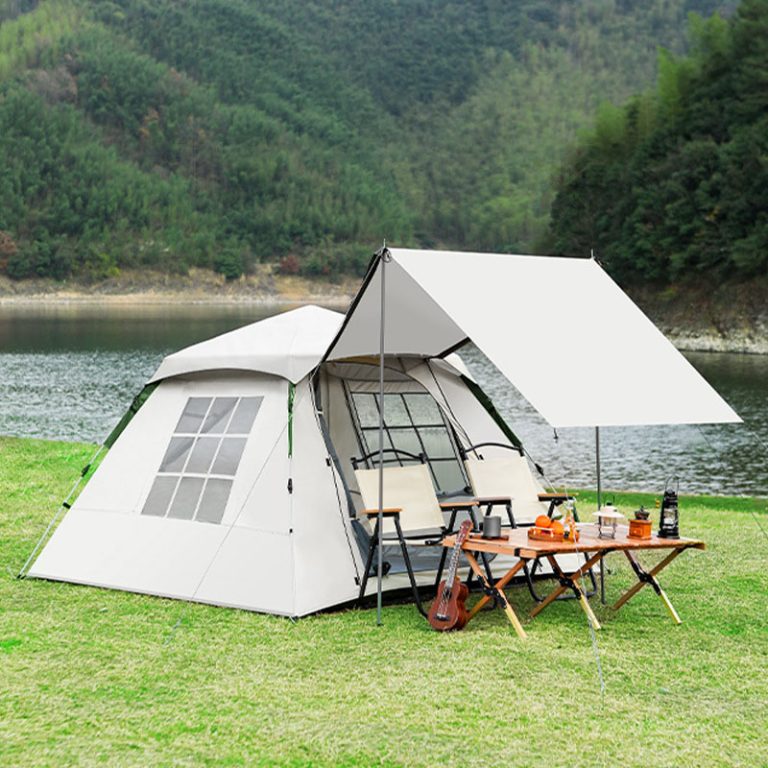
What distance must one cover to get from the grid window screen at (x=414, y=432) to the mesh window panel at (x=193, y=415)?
3.39ft

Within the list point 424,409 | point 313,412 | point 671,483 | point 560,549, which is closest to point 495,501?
point 560,549

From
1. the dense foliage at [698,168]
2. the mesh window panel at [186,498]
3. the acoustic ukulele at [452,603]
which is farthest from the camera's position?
the dense foliage at [698,168]

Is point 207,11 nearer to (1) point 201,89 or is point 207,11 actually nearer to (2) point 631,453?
(1) point 201,89

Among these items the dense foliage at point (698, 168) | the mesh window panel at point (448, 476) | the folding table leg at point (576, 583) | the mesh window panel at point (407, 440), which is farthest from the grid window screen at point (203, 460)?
the dense foliage at point (698, 168)

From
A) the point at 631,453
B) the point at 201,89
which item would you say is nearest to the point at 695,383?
the point at 631,453

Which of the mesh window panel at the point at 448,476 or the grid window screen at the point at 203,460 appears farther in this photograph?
the mesh window panel at the point at 448,476

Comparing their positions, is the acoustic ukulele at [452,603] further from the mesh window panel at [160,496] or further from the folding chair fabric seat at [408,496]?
the mesh window panel at [160,496]

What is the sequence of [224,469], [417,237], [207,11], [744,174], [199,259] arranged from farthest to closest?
[207,11] → [417,237] → [199,259] → [744,174] → [224,469]

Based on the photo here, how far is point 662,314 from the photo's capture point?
47.2 meters

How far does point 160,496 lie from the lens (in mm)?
6824

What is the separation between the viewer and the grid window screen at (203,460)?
6.62 m

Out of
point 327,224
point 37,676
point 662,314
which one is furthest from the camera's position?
point 327,224

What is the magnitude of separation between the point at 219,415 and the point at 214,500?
1.82 ft

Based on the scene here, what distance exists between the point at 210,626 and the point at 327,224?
123906 mm
